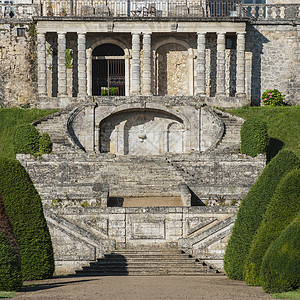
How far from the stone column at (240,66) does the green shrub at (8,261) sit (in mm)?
29023

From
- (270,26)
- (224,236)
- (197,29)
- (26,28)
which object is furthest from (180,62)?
(224,236)

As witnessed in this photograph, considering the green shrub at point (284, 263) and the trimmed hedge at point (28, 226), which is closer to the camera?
the green shrub at point (284, 263)

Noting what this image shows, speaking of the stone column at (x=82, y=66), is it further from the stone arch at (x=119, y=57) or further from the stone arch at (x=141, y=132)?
the stone arch at (x=141, y=132)

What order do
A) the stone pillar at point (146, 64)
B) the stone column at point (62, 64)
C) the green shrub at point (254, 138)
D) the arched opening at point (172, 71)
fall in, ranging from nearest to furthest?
1. the green shrub at point (254, 138)
2. the stone column at point (62, 64)
3. the stone pillar at point (146, 64)
4. the arched opening at point (172, 71)

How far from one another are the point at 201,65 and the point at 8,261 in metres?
29.2

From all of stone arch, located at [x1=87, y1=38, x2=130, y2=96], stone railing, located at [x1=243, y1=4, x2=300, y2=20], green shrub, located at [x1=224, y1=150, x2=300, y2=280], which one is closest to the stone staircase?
green shrub, located at [x1=224, y1=150, x2=300, y2=280]

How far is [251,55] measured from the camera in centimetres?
4516

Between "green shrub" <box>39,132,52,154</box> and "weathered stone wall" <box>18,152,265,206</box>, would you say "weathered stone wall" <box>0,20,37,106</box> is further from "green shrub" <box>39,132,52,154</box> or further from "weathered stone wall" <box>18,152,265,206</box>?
"weathered stone wall" <box>18,152,265,206</box>

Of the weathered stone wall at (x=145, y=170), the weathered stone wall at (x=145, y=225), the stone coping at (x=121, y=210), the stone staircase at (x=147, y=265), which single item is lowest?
the stone staircase at (x=147, y=265)

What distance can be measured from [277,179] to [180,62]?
90.4ft

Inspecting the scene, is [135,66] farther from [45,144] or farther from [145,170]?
[145,170]

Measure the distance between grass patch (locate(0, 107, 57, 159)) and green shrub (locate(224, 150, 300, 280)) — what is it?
19588 millimetres

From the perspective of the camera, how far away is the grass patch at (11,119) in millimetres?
36388

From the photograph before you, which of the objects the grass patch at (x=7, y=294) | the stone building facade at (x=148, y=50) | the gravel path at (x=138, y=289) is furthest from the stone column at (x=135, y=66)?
the grass patch at (x=7, y=294)
